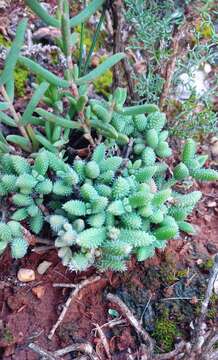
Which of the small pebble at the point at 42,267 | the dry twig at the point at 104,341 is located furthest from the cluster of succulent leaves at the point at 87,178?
the dry twig at the point at 104,341

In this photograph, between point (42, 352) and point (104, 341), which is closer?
point (42, 352)

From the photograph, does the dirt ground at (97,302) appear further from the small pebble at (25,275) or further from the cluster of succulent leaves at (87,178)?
the cluster of succulent leaves at (87,178)

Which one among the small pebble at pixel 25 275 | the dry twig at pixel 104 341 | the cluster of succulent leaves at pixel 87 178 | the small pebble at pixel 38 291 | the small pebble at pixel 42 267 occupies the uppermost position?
the cluster of succulent leaves at pixel 87 178

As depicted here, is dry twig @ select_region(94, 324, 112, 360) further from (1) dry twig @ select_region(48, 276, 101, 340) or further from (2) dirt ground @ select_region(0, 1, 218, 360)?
(1) dry twig @ select_region(48, 276, 101, 340)

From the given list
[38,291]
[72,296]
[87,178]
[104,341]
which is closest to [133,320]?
[104,341]

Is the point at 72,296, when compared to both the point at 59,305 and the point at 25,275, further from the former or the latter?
the point at 25,275
